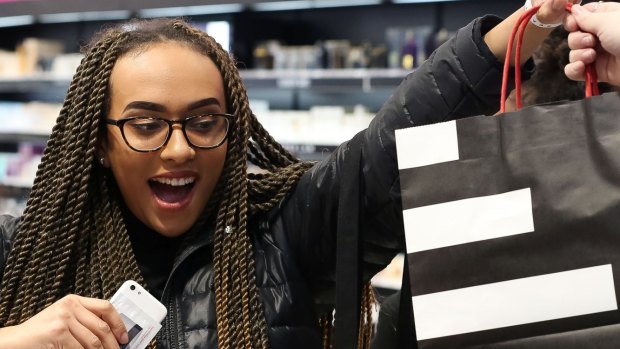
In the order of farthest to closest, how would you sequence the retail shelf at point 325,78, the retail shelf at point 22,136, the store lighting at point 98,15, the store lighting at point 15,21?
the store lighting at point 15,21, the retail shelf at point 22,136, the store lighting at point 98,15, the retail shelf at point 325,78

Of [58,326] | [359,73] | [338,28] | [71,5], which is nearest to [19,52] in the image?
[71,5]

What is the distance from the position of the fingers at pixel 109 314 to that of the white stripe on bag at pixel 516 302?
0.45 meters

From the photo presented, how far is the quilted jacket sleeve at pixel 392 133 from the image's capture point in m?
1.17

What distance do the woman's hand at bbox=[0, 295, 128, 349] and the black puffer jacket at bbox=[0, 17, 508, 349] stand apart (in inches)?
6.8

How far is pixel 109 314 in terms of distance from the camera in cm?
116

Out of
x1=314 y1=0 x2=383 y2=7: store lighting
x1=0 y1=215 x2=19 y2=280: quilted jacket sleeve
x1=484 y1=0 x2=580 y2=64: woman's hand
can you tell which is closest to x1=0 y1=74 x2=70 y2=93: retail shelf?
x1=314 y1=0 x2=383 y2=7: store lighting

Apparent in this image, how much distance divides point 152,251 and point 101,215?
0.38ft

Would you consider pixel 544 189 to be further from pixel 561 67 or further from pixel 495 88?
pixel 561 67

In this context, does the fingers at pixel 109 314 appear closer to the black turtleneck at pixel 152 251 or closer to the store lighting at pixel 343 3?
the black turtleneck at pixel 152 251

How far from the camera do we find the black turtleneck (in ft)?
4.66

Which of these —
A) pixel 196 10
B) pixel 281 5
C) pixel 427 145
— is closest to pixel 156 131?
pixel 427 145

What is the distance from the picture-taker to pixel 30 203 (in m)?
1.42

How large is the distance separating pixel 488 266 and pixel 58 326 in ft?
2.08

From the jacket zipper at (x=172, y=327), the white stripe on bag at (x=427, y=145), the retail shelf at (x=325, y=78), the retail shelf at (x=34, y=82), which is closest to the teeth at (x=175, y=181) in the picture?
the jacket zipper at (x=172, y=327)
